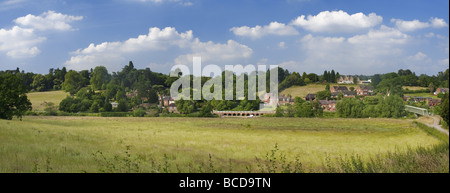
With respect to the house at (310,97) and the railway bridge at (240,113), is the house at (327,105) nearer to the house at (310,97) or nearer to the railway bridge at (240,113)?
the house at (310,97)

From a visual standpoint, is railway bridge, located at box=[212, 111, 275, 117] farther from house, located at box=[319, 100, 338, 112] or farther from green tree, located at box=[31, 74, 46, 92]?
green tree, located at box=[31, 74, 46, 92]

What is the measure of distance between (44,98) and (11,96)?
13.5 feet

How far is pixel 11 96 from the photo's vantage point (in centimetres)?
2203

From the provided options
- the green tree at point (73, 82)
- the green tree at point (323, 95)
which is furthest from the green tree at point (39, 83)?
the green tree at point (323, 95)

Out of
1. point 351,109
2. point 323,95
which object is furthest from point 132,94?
point 323,95

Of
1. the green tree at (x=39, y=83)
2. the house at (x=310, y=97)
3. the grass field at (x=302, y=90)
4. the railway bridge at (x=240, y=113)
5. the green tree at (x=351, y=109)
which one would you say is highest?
the green tree at (x=39, y=83)

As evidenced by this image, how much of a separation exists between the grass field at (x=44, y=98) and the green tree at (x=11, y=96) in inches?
80.5

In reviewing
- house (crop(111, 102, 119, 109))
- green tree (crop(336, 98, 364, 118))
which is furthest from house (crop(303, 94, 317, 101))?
house (crop(111, 102, 119, 109))

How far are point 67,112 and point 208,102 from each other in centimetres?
2008

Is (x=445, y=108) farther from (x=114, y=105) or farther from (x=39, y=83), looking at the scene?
(x=114, y=105)

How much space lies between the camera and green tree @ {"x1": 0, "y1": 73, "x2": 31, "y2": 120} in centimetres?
2147

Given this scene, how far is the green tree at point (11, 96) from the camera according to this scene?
21.5m
